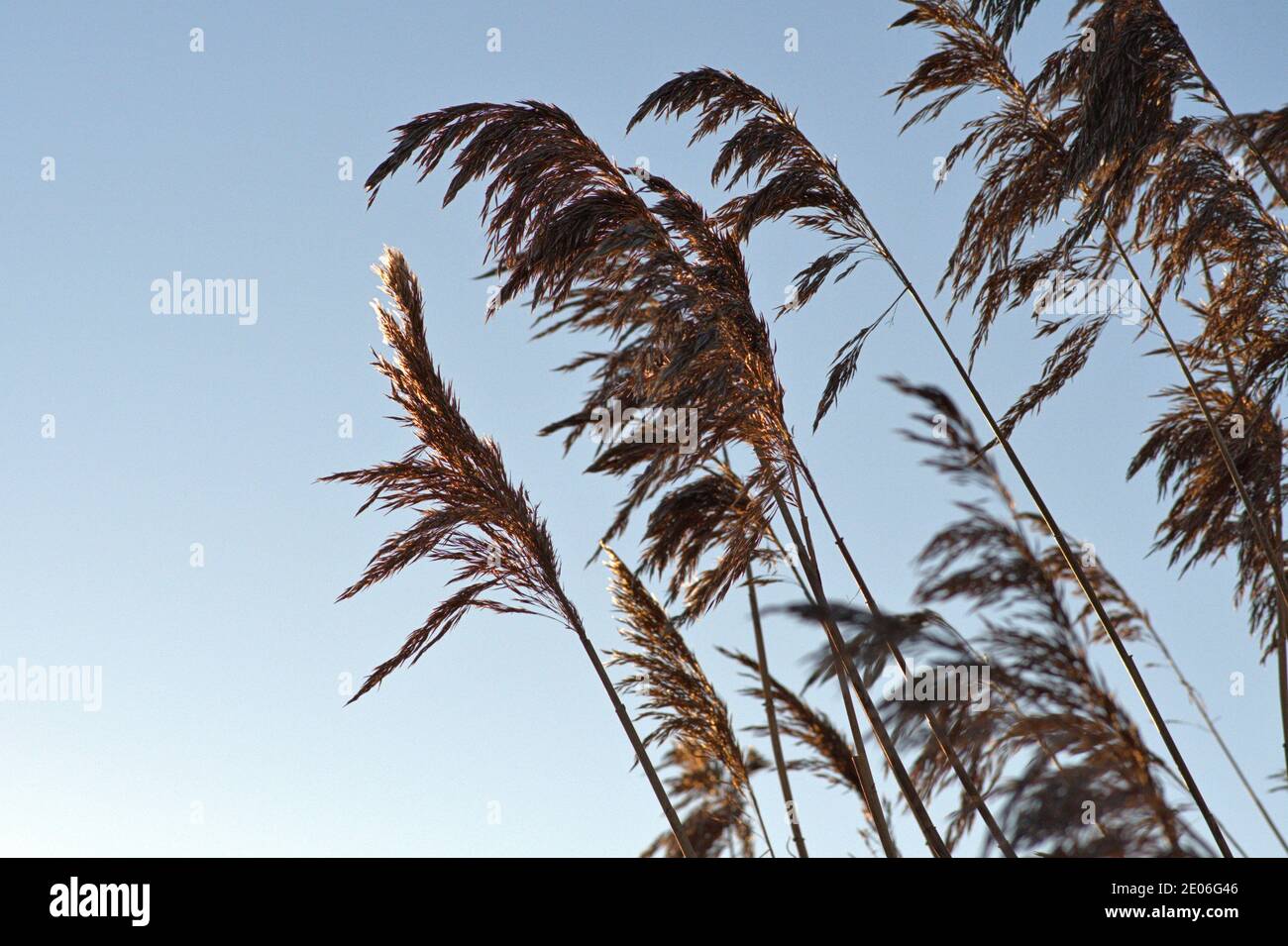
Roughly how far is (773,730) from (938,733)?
7.63 ft

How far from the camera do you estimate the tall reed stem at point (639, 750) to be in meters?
3.55

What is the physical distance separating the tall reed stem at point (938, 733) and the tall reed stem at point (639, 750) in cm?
99

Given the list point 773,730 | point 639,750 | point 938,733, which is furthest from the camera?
point 773,730

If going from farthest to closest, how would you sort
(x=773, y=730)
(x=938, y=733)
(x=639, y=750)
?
(x=773, y=730) < (x=639, y=750) < (x=938, y=733)

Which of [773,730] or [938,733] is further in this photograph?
[773,730]

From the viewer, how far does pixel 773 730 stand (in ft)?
16.0

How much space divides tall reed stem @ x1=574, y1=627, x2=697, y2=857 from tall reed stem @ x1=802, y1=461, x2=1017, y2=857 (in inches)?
38.9

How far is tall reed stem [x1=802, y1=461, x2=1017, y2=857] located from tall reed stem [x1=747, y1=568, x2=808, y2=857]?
684 millimetres

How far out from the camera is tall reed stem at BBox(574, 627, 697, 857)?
3555 millimetres

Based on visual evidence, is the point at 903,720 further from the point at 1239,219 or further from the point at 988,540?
the point at 1239,219

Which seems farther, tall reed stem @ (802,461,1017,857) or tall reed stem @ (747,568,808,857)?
tall reed stem @ (747,568,808,857)

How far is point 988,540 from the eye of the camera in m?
2.66
